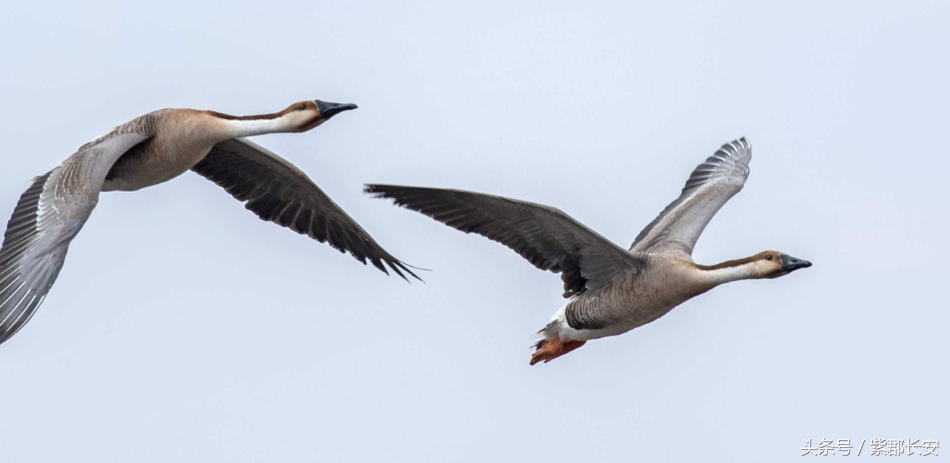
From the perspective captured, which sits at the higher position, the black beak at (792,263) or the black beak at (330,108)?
the black beak at (330,108)

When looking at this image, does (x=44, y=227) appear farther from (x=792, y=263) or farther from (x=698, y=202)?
(x=698, y=202)

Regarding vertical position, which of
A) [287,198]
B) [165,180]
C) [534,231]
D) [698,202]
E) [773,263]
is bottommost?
[773,263]

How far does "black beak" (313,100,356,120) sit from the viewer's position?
12.5 metres

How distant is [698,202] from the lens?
51.9 feet

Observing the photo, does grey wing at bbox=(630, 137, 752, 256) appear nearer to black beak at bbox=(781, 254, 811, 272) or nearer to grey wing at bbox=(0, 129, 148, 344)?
black beak at bbox=(781, 254, 811, 272)

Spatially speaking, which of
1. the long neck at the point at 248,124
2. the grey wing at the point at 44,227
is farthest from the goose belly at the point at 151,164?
the grey wing at the point at 44,227

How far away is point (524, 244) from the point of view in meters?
13.8

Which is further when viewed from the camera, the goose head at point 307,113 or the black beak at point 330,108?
the goose head at point 307,113

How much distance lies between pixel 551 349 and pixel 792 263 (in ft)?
8.68

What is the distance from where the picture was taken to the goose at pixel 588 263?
13055mm

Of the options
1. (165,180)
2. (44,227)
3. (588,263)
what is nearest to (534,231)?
(588,263)

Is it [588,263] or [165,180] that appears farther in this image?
[588,263]

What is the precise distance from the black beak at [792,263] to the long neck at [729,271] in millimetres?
259

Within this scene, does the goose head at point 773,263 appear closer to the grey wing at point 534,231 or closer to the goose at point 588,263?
the goose at point 588,263
